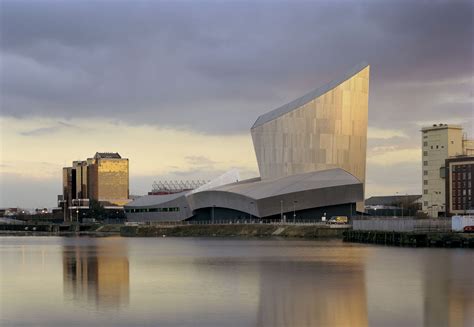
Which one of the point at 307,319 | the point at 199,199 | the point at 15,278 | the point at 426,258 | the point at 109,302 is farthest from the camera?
the point at 199,199

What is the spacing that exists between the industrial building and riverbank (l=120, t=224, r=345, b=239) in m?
3.51

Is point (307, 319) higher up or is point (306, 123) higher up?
point (306, 123)

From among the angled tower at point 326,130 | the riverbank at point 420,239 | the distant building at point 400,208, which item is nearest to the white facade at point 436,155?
the distant building at point 400,208

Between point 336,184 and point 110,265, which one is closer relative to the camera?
point 110,265

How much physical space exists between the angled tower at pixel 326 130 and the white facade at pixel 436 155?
49840 millimetres

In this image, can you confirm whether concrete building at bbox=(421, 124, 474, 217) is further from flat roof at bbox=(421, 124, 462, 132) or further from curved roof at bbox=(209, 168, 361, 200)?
curved roof at bbox=(209, 168, 361, 200)

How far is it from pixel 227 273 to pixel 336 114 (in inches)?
2613

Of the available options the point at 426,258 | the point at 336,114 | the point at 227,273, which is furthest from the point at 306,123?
the point at 227,273

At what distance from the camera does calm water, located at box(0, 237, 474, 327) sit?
22078 mm

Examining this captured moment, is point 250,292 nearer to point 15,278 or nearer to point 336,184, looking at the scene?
point 15,278

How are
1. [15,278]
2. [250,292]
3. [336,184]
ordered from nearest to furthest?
[250,292] < [15,278] < [336,184]

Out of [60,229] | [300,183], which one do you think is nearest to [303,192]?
[300,183]

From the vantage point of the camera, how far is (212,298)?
26.3 meters

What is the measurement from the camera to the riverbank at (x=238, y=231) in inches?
3253
